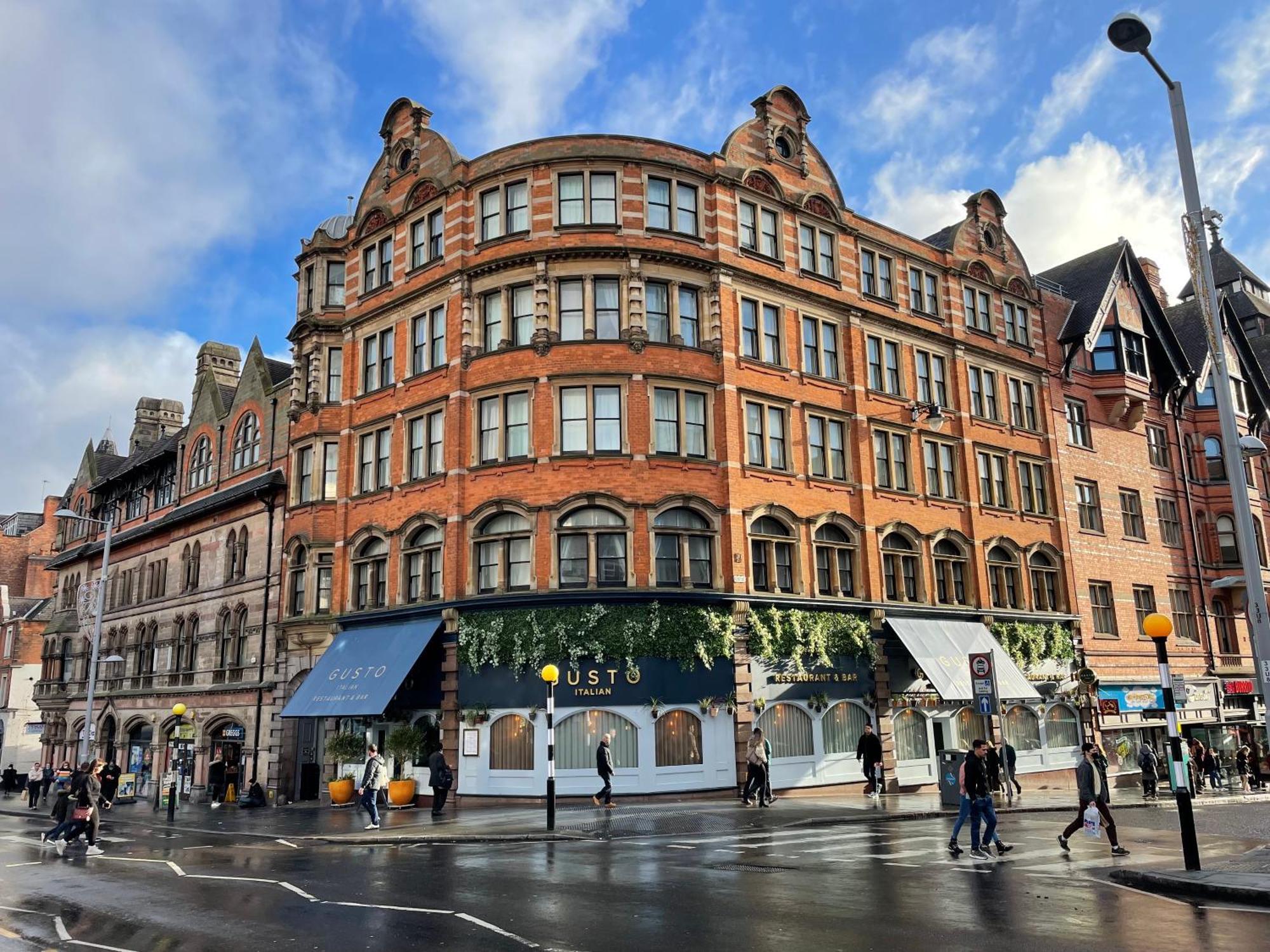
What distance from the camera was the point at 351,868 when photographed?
16.2 meters

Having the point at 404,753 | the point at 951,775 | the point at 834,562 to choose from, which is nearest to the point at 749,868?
the point at 951,775

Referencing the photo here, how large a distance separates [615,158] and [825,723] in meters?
17.5

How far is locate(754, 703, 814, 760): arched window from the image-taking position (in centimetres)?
2773

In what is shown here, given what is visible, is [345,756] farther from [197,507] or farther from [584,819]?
[197,507]

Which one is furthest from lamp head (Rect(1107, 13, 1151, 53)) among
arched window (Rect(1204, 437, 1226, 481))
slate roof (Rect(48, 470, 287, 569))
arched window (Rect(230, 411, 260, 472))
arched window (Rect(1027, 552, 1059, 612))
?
arched window (Rect(1204, 437, 1226, 481))

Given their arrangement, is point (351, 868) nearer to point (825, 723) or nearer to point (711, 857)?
point (711, 857)

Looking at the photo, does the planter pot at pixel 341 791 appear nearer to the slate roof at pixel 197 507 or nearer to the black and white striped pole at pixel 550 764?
the black and white striped pole at pixel 550 764

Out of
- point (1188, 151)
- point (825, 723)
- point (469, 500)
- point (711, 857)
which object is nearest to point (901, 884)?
point (711, 857)

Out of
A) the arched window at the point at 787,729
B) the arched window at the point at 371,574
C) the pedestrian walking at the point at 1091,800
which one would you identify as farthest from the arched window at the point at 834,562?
the pedestrian walking at the point at 1091,800

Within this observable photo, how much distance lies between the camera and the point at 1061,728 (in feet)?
119

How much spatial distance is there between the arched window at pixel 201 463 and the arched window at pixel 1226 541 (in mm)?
43647

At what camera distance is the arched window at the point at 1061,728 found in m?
35.7

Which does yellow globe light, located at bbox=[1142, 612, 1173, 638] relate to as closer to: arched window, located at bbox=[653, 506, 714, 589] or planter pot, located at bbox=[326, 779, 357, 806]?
arched window, located at bbox=[653, 506, 714, 589]

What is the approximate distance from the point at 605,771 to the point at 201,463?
90.0 feet
